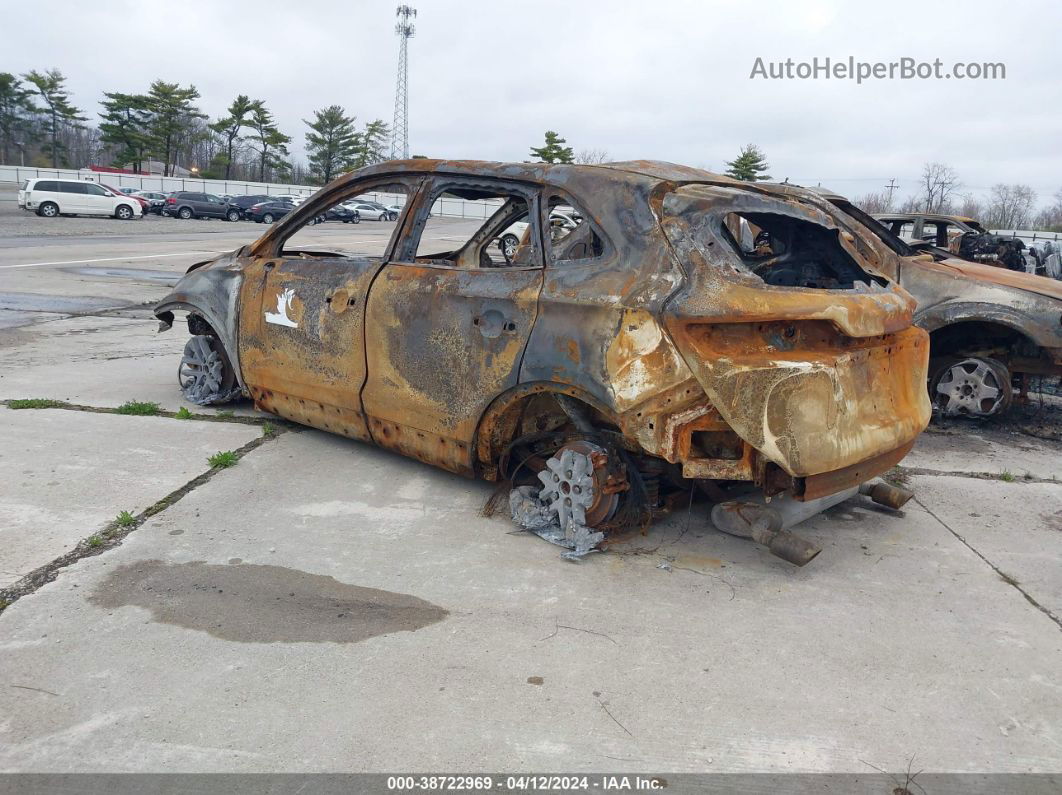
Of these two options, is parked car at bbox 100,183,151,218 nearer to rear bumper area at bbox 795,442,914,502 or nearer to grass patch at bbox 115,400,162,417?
grass patch at bbox 115,400,162,417

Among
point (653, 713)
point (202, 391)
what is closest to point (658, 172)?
point (653, 713)

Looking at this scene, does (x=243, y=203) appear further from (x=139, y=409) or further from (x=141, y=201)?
(x=139, y=409)

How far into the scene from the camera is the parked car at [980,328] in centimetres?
614

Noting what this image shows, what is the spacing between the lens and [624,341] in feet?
11.4

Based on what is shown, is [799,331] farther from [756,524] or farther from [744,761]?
[744,761]

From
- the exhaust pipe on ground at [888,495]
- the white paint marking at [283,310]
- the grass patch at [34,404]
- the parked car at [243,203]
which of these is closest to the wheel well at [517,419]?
the white paint marking at [283,310]

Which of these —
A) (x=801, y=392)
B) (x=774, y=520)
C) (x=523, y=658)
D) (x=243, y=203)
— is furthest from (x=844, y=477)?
(x=243, y=203)

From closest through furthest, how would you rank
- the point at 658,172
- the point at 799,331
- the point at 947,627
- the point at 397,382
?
1. the point at 947,627
2. the point at 799,331
3. the point at 658,172
4. the point at 397,382

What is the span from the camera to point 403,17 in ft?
261

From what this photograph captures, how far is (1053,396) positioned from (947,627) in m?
5.89

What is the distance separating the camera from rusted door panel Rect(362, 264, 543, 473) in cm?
391

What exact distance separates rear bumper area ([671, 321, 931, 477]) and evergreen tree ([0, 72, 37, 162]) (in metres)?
81.3

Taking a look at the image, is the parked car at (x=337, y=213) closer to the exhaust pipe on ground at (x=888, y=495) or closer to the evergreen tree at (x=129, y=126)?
the exhaust pipe on ground at (x=888, y=495)

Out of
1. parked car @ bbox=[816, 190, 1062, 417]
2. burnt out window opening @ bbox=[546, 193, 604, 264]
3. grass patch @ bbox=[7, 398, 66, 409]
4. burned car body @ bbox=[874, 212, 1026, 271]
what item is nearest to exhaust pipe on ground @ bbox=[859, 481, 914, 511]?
burnt out window opening @ bbox=[546, 193, 604, 264]
